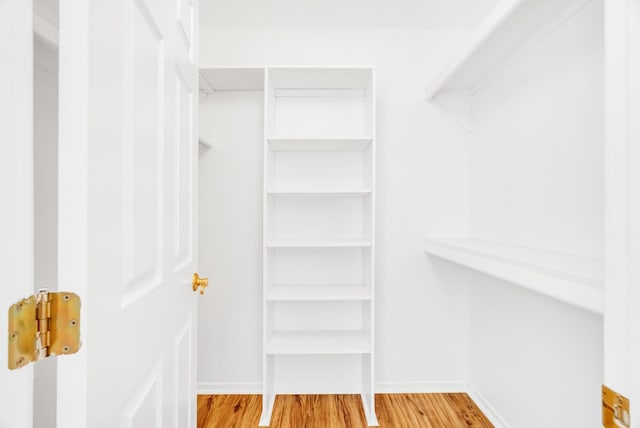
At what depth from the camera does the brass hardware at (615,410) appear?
58 centimetres

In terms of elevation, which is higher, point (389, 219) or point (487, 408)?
point (389, 219)

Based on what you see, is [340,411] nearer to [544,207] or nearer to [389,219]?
[389,219]

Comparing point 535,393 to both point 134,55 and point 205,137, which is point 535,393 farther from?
point 205,137

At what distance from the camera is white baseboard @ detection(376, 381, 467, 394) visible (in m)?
2.22

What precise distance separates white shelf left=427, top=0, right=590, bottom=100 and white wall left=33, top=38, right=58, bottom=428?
135 centimetres

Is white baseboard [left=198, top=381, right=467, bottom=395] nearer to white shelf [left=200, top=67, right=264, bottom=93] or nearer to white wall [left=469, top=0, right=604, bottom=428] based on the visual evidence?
white wall [left=469, top=0, right=604, bottom=428]

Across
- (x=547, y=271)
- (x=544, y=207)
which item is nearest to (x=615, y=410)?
(x=547, y=271)

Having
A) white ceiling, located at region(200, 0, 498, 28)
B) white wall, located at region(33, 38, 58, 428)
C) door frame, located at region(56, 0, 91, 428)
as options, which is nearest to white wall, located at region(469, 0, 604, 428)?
white ceiling, located at region(200, 0, 498, 28)

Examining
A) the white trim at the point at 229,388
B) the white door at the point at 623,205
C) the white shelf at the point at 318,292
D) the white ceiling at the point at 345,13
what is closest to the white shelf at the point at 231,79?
the white ceiling at the point at 345,13

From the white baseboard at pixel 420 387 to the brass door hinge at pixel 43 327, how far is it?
2057 mm

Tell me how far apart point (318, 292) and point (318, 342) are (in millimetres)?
280

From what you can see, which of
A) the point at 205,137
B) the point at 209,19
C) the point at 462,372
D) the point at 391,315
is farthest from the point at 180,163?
the point at 462,372

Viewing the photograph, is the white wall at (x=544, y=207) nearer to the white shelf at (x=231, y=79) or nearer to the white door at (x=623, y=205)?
the white door at (x=623, y=205)

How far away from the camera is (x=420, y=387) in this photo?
2225 mm
